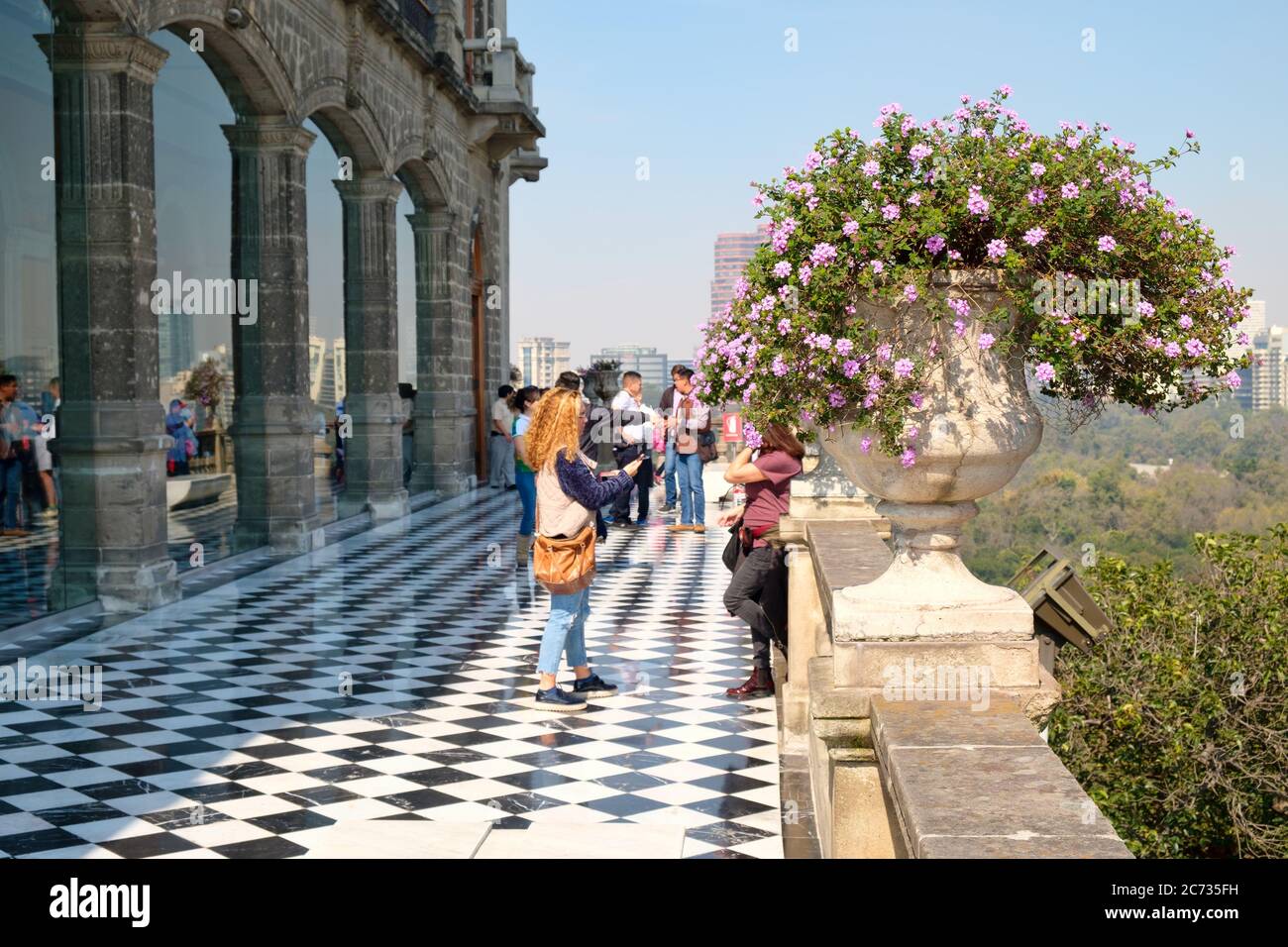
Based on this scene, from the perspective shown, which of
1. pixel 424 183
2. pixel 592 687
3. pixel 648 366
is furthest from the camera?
pixel 648 366

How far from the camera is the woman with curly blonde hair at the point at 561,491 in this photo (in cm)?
743

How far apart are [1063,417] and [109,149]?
7.93 meters

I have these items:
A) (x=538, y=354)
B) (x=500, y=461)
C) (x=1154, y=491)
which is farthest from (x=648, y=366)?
(x=500, y=461)

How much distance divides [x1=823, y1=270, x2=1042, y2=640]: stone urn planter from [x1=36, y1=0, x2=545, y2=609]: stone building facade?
24.4 feet

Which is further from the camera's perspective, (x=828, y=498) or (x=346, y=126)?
(x=346, y=126)

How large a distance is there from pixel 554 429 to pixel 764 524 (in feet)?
3.87

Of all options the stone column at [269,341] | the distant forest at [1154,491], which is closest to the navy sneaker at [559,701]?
the stone column at [269,341]

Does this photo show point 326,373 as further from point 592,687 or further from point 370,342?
point 592,687

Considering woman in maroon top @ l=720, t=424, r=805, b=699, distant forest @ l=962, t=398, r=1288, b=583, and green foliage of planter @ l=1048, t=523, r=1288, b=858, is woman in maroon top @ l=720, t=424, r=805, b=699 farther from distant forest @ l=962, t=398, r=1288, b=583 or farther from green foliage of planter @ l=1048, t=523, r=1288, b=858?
distant forest @ l=962, t=398, r=1288, b=583

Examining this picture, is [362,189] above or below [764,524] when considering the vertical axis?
above

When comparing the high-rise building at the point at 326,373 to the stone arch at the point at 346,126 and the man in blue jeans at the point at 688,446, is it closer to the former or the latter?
the stone arch at the point at 346,126

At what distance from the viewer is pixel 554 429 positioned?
751 centimetres

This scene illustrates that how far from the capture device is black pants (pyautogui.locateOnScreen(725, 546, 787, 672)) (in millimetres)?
7547
